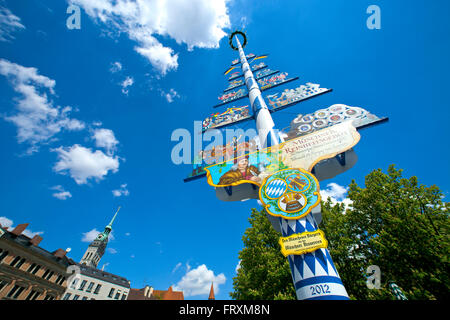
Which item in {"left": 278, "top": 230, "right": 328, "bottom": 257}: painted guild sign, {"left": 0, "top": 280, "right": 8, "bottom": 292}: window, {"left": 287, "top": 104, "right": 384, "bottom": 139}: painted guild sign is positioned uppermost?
{"left": 0, "top": 280, "right": 8, "bottom": 292}: window

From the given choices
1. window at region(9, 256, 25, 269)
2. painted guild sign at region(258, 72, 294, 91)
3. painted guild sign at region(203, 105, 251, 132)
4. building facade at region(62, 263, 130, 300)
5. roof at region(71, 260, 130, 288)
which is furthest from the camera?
roof at region(71, 260, 130, 288)

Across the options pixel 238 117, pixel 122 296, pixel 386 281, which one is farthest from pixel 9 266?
pixel 386 281

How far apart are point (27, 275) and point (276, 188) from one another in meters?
31.3

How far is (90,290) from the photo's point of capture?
103 feet

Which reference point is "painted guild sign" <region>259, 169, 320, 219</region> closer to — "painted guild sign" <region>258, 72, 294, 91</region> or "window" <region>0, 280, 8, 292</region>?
"painted guild sign" <region>258, 72, 294, 91</region>

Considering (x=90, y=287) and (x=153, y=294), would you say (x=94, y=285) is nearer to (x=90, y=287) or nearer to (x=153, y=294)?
(x=90, y=287)

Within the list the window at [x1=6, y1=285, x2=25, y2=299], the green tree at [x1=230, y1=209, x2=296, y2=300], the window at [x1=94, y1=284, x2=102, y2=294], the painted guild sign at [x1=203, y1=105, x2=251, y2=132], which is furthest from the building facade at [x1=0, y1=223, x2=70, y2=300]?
the painted guild sign at [x1=203, y1=105, x2=251, y2=132]

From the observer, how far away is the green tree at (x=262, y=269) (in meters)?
9.19

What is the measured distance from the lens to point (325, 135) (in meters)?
6.24

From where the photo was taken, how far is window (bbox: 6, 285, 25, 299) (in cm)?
2105

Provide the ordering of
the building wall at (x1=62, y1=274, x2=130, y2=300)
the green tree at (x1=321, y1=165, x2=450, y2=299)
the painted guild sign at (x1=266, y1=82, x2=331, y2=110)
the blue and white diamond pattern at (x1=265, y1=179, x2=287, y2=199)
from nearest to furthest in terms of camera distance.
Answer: the blue and white diamond pattern at (x1=265, y1=179, x2=287, y2=199), the green tree at (x1=321, y1=165, x2=450, y2=299), the painted guild sign at (x1=266, y1=82, x2=331, y2=110), the building wall at (x1=62, y1=274, x2=130, y2=300)

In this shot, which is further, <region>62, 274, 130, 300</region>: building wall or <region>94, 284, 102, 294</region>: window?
<region>94, 284, 102, 294</region>: window

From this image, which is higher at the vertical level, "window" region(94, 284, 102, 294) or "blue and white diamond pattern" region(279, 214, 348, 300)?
"window" region(94, 284, 102, 294)

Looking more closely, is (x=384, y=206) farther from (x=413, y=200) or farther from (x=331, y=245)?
(x=331, y=245)
